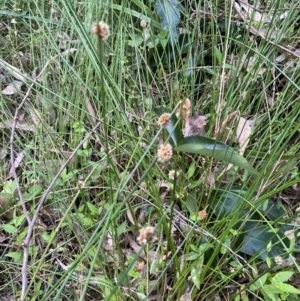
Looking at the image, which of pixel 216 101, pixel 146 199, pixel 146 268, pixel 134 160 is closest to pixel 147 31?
pixel 216 101

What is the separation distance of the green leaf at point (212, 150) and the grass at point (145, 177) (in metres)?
0.03

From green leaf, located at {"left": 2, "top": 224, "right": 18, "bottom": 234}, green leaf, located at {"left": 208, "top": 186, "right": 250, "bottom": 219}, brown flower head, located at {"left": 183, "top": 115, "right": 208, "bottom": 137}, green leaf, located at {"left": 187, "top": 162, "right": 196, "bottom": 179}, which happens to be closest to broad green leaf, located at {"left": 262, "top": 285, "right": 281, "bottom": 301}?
green leaf, located at {"left": 208, "top": 186, "right": 250, "bottom": 219}

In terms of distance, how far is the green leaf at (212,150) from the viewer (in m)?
0.85

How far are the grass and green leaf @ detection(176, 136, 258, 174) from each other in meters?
0.03

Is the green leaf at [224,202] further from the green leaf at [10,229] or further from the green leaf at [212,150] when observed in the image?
the green leaf at [10,229]

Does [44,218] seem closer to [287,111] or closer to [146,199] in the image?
[146,199]

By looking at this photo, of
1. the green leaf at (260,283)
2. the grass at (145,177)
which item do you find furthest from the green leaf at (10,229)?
the green leaf at (260,283)

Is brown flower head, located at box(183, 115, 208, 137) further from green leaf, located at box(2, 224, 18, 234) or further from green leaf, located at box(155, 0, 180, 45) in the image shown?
green leaf, located at box(2, 224, 18, 234)

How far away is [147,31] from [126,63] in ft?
0.39

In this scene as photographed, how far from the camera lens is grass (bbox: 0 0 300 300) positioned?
0.89m

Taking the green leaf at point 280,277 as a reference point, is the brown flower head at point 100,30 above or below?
above

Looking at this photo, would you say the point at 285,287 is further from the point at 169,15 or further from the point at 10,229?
the point at 169,15

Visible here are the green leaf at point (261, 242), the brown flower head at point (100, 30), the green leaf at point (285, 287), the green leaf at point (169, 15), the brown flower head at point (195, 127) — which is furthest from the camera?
the green leaf at point (169, 15)

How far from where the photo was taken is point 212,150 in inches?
35.4
